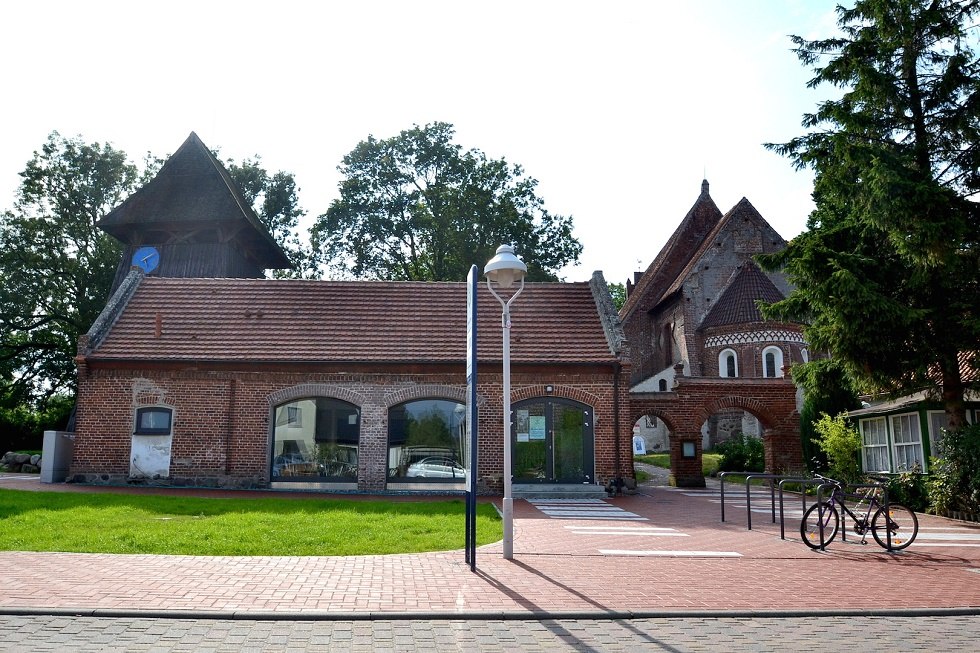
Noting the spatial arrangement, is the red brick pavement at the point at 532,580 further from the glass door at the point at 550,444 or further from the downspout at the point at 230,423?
the downspout at the point at 230,423

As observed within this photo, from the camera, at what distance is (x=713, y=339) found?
A: 38.1m

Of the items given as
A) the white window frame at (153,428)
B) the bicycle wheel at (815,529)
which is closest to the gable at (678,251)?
the white window frame at (153,428)

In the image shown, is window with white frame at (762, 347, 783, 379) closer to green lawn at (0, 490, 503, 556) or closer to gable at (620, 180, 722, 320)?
gable at (620, 180, 722, 320)

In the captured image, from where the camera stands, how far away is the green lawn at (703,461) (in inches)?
1182

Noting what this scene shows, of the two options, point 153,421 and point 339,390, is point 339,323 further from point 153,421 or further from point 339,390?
point 153,421

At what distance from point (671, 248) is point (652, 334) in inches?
202

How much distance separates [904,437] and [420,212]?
2956 cm

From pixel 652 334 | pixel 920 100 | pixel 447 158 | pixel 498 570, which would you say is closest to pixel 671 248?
pixel 652 334

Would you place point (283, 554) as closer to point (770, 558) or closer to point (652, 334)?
point (770, 558)

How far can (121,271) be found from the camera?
31.0m

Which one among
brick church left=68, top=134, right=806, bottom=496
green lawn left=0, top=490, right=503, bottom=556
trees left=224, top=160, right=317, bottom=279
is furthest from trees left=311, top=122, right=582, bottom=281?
green lawn left=0, top=490, right=503, bottom=556

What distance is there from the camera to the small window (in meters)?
19.2

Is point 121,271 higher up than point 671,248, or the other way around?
point 671,248

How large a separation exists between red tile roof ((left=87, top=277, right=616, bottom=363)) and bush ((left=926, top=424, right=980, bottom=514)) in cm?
757
